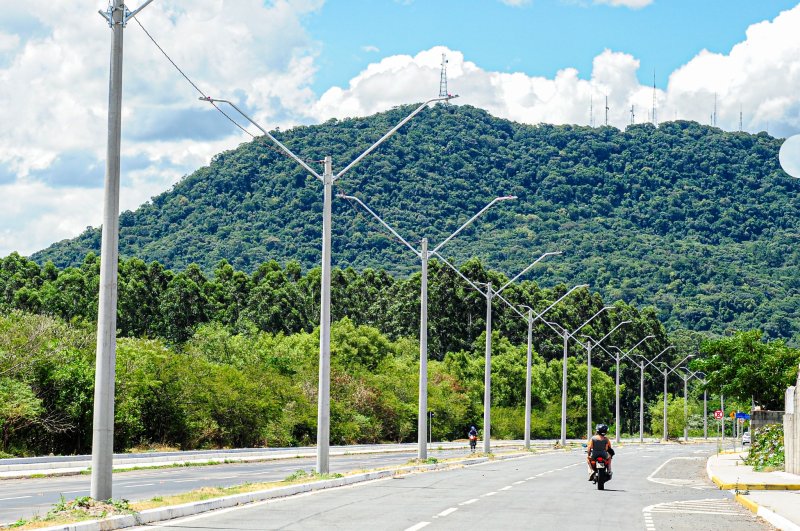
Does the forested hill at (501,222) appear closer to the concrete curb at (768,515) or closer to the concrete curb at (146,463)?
the concrete curb at (146,463)

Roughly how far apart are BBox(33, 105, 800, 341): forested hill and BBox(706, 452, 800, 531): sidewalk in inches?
4051

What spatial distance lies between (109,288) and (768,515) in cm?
1195

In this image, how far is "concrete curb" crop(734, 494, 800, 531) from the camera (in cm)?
1839

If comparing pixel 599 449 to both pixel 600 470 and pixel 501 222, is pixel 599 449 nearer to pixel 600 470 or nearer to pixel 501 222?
pixel 600 470

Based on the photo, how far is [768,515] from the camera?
20.4m

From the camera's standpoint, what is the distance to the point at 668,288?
16438 centimetres

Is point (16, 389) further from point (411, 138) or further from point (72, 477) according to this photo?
point (411, 138)

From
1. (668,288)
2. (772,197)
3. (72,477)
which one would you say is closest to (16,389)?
(72,477)

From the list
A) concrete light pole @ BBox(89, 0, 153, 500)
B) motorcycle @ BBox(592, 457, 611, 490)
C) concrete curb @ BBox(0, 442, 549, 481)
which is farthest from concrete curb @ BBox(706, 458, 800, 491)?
concrete curb @ BBox(0, 442, 549, 481)

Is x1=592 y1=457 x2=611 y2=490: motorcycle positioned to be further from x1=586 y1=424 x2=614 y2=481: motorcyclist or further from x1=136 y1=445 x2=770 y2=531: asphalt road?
x1=136 y1=445 x2=770 y2=531: asphalt road

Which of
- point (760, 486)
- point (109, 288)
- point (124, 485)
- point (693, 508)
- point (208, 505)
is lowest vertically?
point (124, 485)

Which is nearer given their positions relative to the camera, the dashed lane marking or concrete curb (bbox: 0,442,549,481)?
the dashed lane marking

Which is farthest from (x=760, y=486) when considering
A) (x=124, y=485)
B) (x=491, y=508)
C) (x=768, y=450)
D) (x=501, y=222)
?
(x=501, y=222)

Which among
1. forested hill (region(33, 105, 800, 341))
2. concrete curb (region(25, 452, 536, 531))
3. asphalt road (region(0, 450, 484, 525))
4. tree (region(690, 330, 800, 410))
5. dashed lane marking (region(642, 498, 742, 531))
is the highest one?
forested hill (region(33, 105, 800, 341))
